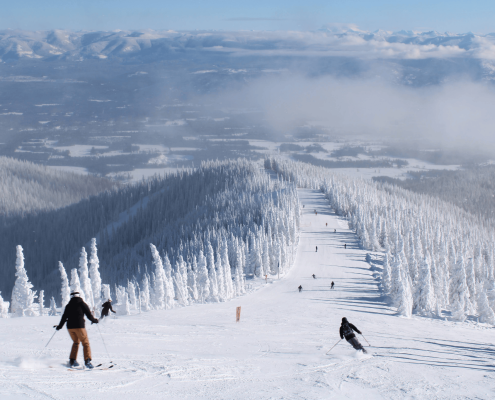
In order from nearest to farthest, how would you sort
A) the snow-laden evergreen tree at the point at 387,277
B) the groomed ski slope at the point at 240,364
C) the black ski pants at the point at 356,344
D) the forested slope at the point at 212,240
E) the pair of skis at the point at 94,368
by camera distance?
the groomed ski slope at the point at 240,364 → the pair of skis at the point at 94,368 → the black ski pants at the point at 356,344 → the snow-laden evergreen tree at the point at 387,277 → the forested slope at the point at 212,240

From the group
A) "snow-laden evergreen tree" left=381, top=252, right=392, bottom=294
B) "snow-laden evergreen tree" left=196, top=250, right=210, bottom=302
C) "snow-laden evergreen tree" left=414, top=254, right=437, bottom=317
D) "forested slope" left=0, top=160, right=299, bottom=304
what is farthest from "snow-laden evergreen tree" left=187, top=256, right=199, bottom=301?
"snow-laden evergreen tree" left=414, top=254, right=437, bottom=317

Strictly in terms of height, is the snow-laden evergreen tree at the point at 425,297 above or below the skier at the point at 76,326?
below

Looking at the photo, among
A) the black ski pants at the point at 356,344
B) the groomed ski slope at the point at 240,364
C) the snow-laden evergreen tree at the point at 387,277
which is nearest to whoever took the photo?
the groomed ski slope at the point at 240,364

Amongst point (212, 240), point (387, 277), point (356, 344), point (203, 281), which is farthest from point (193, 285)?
point (356, 344)

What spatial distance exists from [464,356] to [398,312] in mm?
30023

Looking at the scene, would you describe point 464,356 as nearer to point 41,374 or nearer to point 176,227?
point 41,374

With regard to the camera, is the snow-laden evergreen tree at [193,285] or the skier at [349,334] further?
the snow-laden evergreen tree at [193,285]

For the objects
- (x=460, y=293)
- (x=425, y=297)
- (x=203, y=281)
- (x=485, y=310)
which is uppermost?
(x=203, y=281)

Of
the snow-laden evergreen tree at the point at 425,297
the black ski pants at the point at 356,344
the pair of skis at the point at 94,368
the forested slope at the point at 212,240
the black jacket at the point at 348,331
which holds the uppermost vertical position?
the pair of skis at the point at 94,368

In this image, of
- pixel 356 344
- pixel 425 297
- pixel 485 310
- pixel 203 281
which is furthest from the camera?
pixel 203 281

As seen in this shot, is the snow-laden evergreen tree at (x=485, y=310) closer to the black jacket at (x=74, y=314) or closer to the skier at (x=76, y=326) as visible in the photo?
the skier at (x=76, y=326)

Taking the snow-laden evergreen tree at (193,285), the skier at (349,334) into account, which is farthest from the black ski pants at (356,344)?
the snow-laden evergreen tree at (193,285)

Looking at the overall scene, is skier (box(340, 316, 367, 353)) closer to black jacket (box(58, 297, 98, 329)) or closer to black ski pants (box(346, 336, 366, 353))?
black ski pants (box(346, 336, 366, 353))

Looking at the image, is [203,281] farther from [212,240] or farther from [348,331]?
[212,240]
